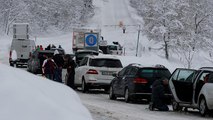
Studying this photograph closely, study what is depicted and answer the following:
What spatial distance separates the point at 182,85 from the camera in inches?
732

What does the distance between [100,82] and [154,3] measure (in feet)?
181

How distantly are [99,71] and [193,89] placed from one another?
25.4 ft

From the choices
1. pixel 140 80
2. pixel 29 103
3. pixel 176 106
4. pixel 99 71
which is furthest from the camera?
pixel 99 71

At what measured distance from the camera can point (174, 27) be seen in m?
79.6

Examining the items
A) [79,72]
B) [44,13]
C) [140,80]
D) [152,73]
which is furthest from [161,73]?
[44,13]

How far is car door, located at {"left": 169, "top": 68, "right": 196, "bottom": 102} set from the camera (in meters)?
18.4

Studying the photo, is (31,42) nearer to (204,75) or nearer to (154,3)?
(204,75)

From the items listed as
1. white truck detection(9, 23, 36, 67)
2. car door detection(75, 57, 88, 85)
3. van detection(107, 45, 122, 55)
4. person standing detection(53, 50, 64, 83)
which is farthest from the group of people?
van detection(107, 45, 122, 55)

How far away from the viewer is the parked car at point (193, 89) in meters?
17.0

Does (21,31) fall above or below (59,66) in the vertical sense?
above

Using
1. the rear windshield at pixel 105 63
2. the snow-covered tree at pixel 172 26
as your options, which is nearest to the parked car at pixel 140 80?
the rear windshield at pixel 105 63

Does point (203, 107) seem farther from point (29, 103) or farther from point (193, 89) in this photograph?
point (29, 103)

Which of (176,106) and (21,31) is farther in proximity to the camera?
(21,31)

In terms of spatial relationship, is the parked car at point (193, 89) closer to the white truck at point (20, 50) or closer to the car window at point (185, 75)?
the car window at point (185, 75)
